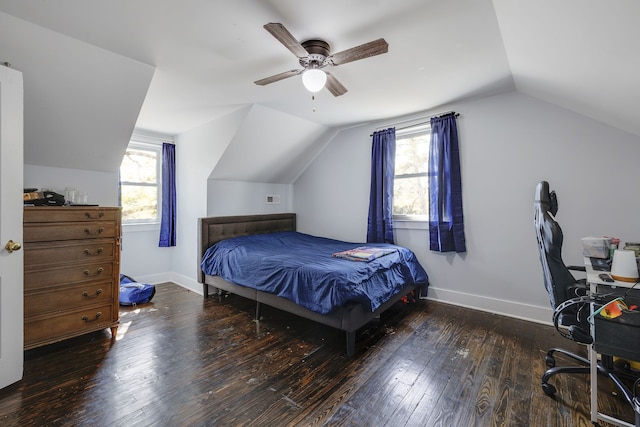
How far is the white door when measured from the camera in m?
1.77

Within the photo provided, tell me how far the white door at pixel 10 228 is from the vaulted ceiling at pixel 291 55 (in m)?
0.52

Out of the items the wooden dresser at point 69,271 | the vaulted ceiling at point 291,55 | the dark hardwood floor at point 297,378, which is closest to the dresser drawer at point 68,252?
the wooden dresser at point 69,271

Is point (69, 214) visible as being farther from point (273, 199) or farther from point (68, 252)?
point (273, 199)

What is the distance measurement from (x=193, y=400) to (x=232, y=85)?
2.69 meters

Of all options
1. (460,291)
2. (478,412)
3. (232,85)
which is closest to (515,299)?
(460,291)

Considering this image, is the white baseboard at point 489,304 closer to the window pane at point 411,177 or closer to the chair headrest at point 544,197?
the window pane at point 411,177

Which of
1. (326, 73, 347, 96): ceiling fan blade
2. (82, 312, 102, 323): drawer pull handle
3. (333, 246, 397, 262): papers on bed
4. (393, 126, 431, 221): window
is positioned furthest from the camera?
(393, 126, 431, 221): window

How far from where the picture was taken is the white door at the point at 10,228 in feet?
5.82

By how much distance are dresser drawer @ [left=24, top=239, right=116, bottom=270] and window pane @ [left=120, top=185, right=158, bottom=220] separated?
1.73 meters

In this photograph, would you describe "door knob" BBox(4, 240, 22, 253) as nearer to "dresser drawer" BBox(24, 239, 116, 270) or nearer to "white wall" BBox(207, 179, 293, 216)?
"dresser drawer" BBox(24, 239, 116, 270)

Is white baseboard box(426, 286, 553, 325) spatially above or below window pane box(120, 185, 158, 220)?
below

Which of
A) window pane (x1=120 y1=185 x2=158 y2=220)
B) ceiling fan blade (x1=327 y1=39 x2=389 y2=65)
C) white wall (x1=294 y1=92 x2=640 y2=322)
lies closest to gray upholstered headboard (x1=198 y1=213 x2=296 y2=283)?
window pane (x1=120 y1=185 x2=158 y2=220)

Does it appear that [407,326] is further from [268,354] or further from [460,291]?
[268,354]

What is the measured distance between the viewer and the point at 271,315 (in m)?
3.18
